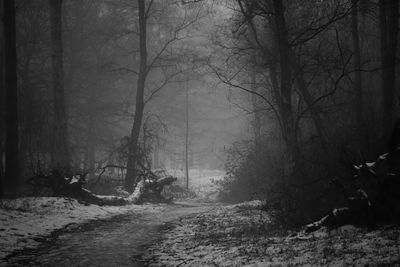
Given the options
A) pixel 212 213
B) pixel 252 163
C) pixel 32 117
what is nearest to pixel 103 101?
pixel 32 117

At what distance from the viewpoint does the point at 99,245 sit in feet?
26.8

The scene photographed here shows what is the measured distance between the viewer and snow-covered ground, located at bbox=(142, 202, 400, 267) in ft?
18.1

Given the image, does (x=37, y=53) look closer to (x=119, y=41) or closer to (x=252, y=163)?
(x=119, y=41)

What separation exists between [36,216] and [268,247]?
6.24 meters

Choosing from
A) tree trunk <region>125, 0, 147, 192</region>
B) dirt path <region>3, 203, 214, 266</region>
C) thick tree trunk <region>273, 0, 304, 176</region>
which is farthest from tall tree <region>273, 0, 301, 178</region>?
tree trunk <region>125, 0, 147, 192</region>

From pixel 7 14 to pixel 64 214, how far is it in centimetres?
874

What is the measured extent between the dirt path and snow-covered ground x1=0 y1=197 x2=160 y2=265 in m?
0.33

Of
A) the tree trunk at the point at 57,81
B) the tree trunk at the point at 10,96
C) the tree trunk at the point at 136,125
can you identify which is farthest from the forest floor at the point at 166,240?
the tree trunk at the point at 136,125

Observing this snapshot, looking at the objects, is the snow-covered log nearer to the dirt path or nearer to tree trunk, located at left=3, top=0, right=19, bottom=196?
the dirt path

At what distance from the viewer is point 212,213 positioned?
509 inches

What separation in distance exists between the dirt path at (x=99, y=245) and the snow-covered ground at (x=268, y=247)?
457mm

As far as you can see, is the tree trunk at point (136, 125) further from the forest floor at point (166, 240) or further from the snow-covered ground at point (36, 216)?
the forest floor at point (166, 240)

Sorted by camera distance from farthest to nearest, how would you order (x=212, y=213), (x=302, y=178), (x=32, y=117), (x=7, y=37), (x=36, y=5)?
(x=36, y=5)
(x=32, y=117)
(x=7, y=37)
(x=212, y=213)
(x=302, y=178)

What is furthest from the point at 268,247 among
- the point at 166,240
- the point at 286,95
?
the point at 286,95
